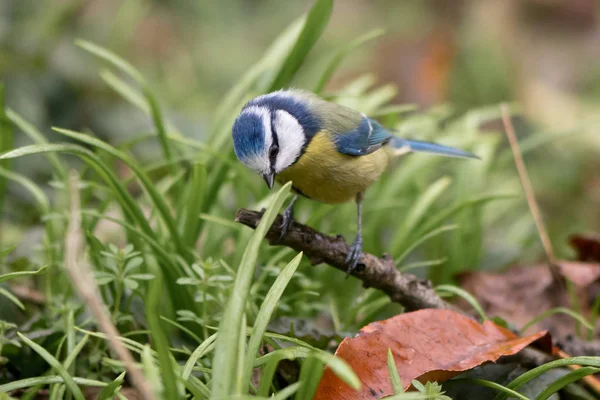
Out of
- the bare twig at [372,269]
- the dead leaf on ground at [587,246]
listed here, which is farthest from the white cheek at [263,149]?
the dead leaf on ground at [587,246]

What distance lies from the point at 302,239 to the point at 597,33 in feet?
20.3

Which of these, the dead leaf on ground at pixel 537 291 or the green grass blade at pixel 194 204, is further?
the dead leaf on ground at pixel 537 291

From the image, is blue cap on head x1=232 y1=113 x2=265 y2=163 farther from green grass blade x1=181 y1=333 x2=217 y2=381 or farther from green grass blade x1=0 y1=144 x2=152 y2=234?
green grass blade x1=181 y1=333 x2=217 y2=381

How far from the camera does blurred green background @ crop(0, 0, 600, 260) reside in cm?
399

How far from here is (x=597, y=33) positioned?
683cm

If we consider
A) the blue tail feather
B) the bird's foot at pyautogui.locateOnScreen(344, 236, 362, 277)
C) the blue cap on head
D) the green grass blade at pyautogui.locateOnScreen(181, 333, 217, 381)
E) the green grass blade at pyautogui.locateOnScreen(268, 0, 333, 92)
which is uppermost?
the green grass blade at pyautogui.locateOnScreen(268, 0, 333, 92)

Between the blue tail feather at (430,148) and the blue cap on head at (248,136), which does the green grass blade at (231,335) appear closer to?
the blue cap on head at (248,136)

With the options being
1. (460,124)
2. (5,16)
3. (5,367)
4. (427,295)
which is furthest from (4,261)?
(5,16)

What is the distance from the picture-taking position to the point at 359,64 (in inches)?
251

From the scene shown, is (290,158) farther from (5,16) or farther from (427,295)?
(5,16)

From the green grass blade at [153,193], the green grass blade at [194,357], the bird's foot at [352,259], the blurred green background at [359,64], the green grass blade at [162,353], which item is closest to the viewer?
the green grass blade at [162,353]

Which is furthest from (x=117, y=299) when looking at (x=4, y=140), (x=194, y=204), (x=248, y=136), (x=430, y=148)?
(x=430, y=148)

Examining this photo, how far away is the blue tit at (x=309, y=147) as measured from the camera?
1.94 m

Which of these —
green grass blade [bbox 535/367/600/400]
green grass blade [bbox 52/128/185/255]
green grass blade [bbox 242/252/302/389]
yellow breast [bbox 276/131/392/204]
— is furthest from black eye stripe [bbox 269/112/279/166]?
green grass blade [bbox 535/367/600/400]
